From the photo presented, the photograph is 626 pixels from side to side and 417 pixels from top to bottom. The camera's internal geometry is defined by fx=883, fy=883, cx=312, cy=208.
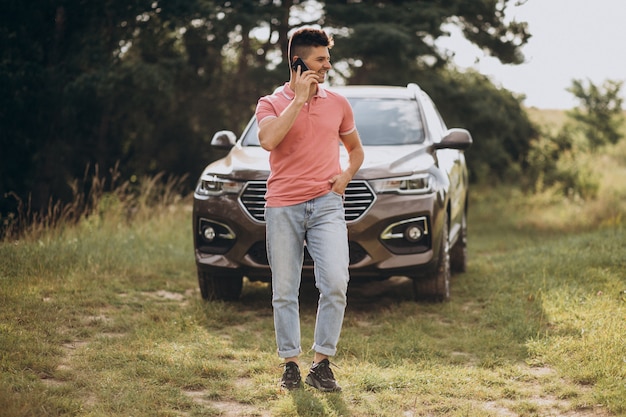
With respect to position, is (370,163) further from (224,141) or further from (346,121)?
(346,121)

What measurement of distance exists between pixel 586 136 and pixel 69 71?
56.9ft

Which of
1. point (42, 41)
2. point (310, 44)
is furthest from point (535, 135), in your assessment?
point (310, 44)

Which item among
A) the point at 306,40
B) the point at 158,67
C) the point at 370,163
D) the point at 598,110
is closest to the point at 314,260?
the point at 306,40

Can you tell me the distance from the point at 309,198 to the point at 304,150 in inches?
10.3

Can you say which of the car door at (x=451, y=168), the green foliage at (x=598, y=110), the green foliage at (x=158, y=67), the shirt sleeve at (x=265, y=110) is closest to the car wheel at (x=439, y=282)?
the car door at (x=451, y=168)

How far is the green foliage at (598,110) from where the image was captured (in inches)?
1072

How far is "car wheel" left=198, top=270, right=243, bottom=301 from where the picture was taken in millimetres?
7344

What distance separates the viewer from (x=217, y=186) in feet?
22.8

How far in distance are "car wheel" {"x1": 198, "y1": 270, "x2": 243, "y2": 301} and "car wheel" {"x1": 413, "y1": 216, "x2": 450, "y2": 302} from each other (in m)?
1.50

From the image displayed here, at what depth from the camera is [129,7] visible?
15453 millimetres

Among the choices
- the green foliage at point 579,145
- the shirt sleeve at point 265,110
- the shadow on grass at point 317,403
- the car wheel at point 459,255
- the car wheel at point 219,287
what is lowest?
the green foliage at point 579,145

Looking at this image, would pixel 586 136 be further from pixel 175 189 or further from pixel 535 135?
pixel 175 189

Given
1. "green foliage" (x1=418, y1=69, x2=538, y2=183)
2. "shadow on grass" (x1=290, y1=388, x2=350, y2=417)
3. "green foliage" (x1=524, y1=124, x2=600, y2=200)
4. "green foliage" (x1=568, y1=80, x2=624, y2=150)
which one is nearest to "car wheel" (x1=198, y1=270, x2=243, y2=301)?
"shadow on grass" (x1=290, y1=388, x2=350, y2=417)

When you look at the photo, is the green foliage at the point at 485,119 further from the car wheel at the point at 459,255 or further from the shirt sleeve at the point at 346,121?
the shirt sleeve at the point at 346,121
